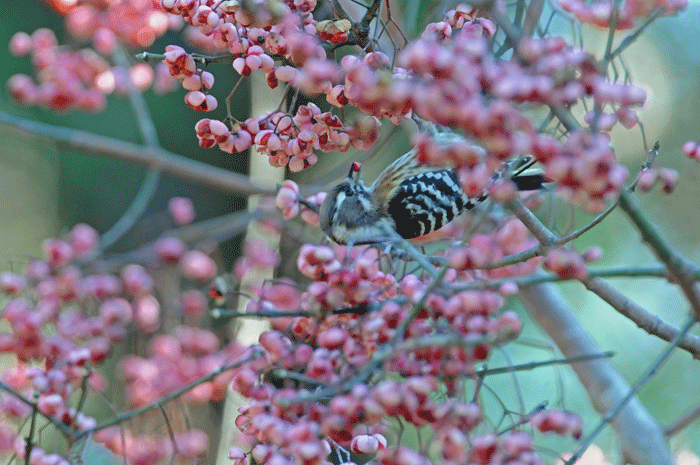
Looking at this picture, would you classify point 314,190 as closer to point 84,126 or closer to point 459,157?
point 459,157

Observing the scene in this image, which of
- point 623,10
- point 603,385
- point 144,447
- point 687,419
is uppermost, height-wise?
point 623,10

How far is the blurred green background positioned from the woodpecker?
1.35 meters

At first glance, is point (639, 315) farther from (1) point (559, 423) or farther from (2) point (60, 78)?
(2) point (60, 78)

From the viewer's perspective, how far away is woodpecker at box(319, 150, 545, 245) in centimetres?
182

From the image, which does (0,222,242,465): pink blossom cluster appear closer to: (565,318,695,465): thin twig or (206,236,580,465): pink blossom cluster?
(206,236,580,465): pink blossom cluster

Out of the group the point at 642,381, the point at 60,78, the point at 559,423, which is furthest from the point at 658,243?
the point at 60,78

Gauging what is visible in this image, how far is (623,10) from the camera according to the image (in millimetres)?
830

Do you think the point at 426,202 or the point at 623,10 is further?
the point at 426,202

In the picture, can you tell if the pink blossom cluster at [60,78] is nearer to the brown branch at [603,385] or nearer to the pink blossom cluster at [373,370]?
the brown branch at [603,385]

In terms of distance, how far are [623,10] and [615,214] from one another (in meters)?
3.05

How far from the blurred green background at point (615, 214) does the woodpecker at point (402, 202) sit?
1.35m

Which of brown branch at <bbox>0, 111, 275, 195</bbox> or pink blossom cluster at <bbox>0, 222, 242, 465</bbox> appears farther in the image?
brown branch at <bbox>0, 111, 275, 195</bbox>

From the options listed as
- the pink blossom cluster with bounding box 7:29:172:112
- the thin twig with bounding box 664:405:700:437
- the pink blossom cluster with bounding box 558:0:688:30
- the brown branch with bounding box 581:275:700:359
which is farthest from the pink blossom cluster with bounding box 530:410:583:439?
the pink blossom cluster with bounding box 7:29:172:112

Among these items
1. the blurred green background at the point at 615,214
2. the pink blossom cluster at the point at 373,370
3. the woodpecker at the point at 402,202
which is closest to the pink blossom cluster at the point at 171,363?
the blurred green background at the point at 615,214
